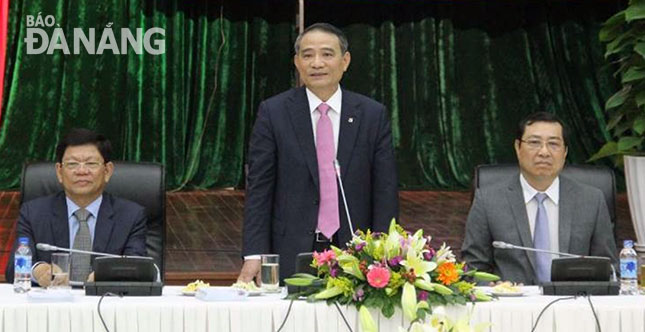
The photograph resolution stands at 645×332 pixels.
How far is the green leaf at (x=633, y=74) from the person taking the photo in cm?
532

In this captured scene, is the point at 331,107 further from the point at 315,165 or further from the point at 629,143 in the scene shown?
the point at 629,143

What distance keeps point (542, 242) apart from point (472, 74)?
5.54 meters

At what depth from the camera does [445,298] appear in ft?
9.12

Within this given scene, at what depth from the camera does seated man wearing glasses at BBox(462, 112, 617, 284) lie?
3.51 meters

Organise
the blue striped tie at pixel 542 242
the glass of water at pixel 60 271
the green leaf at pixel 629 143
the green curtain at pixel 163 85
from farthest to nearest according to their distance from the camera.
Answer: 1. the green curtain at pixel 163 85
2. the green leaf at pixel 629 143
3. the blue striped tie at pixel 542 242
4. the glass of water at pixel 60 271

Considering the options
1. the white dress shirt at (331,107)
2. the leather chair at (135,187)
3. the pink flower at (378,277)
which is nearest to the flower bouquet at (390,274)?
the pink flower at (378,277)

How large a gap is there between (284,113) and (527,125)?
0.71 meters

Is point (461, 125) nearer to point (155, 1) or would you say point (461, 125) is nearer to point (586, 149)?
point (586, 149)

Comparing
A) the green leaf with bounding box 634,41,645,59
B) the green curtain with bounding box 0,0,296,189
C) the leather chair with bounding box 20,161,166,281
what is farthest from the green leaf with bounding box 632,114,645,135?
the green curtain with bounding box 0,0,296,189

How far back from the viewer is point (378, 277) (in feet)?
8.91

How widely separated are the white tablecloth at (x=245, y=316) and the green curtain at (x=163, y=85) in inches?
227

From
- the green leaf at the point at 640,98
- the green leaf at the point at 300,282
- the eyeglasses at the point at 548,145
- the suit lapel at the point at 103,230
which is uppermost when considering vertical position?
the green leaf at the point at 640,98

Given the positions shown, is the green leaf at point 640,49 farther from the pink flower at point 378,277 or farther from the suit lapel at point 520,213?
the pink flower at point 378,277

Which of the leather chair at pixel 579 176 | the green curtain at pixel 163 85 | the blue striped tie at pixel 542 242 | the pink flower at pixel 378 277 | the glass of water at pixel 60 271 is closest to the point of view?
the pink flower at pixel 378 277
